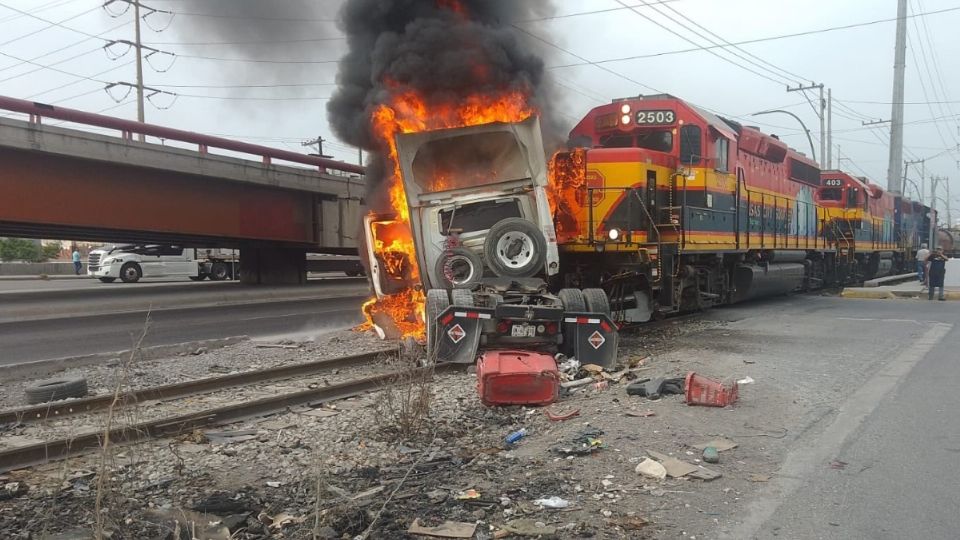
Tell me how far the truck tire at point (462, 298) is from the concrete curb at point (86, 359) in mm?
4193

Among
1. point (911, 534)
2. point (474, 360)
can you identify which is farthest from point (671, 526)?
point (474, 360)

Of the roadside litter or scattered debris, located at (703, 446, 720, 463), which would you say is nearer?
scattered debris, located at (703, 446, 720, 463)

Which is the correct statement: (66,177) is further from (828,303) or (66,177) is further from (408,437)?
(828,303)

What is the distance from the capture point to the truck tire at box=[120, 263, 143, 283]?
3003cm

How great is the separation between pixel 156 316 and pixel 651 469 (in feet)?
47.7

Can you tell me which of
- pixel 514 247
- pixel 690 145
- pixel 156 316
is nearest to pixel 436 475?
pixel 514 247

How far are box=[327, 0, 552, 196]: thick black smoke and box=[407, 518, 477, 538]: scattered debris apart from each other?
8.03 meters

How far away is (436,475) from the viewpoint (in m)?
4.62

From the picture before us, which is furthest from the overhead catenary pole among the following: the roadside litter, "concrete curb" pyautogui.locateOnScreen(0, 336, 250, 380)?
the roadside litter

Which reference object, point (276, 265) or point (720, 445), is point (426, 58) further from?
point (276, 265)

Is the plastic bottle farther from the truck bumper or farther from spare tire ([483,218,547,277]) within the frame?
the truck bumper

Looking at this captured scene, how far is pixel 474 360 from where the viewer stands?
8.39 metres

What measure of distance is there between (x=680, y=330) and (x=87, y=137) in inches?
574

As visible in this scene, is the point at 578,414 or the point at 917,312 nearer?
the point at 578,414
